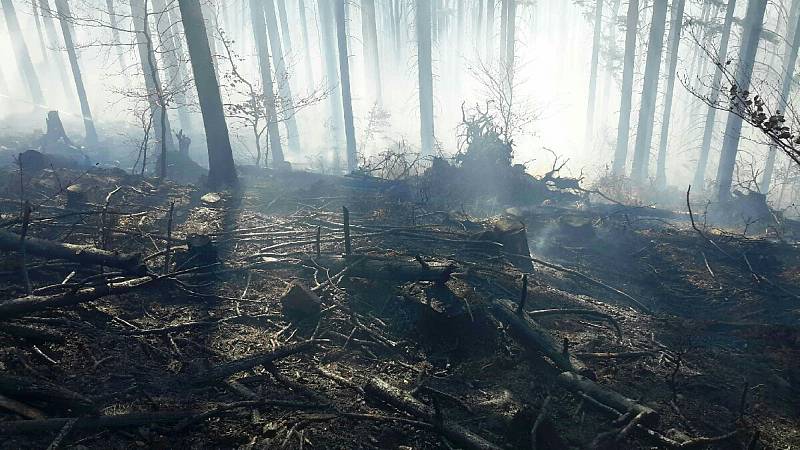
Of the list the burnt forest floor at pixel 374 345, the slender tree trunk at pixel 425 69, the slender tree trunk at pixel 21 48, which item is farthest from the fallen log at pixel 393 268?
the slender tree trunk at pixel 21 48

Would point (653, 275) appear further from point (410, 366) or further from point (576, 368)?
point (410, 366)

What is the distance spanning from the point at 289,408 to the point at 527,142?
3525cm

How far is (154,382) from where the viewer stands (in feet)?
12.1

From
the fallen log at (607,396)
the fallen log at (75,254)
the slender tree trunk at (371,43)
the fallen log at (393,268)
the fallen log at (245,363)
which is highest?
the slender tree trunk at (371,43)

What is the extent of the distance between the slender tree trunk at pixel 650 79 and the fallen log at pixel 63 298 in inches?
833

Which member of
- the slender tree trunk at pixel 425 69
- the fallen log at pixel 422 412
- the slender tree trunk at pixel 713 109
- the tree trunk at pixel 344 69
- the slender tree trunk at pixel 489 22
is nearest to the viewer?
the fallen log at pixel 422 412

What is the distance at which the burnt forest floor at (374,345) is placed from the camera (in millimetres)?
3377

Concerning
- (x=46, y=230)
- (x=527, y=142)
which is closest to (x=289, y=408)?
(x=46, y=230)

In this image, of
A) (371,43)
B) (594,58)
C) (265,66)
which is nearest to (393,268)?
(265,66)

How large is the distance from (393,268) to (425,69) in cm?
2068

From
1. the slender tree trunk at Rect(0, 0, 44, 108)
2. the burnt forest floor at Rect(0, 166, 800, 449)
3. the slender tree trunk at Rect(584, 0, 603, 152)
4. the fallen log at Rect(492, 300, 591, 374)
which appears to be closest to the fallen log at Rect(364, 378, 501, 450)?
the burnt forest floor at Rect(0, 166, 800, 449)

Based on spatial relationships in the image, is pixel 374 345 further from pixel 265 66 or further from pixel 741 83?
pixel 265 66

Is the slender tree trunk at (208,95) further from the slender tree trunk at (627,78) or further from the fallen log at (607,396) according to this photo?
the slender tree trunk at (627,78)

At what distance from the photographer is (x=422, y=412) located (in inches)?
141
